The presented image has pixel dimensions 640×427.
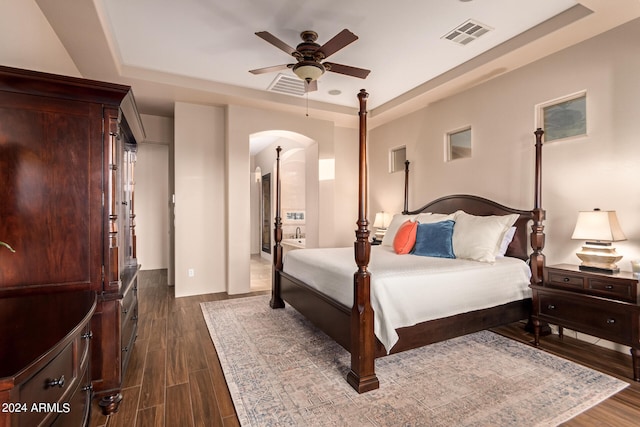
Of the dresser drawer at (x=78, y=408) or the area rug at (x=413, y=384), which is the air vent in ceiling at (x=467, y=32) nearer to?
the area rug at (x=413, y=384)

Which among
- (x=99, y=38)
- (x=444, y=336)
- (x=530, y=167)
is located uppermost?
(x=99, y=38)

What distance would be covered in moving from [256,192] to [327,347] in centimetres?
674

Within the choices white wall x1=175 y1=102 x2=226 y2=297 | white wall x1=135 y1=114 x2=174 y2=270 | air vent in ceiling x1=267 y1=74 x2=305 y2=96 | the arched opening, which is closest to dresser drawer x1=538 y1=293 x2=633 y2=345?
air vent in ceiling x1=267 y1=74 x2=305 y2=96

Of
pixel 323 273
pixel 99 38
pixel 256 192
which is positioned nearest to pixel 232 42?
pixel 99 38

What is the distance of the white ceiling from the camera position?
8.71ft

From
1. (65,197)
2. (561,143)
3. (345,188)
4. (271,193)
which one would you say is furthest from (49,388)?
(271,193)

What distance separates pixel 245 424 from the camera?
187 cm

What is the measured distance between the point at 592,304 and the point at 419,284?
1.42m

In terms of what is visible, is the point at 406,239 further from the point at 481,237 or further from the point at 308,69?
the point at 308,69

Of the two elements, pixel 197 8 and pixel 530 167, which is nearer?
pixel 197 8

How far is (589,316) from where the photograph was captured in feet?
8.48

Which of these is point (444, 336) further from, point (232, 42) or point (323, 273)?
point (232, 42)

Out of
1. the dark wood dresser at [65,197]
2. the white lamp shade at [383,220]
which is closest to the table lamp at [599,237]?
the white lamp shade at [383,220]

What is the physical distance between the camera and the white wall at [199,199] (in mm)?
4719
